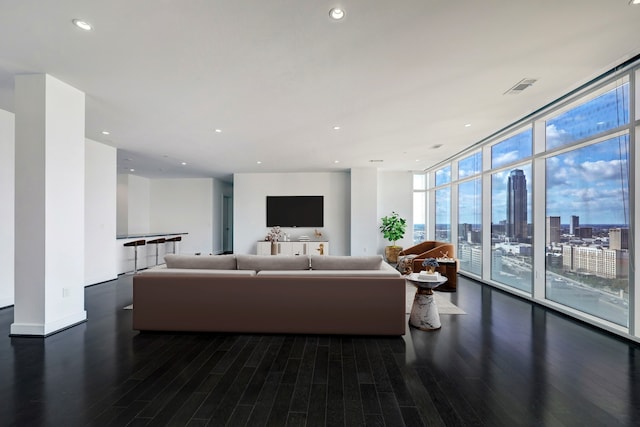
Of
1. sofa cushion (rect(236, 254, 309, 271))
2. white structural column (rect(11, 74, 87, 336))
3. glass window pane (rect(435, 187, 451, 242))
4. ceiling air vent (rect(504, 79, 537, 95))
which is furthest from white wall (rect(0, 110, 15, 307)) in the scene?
glass window pane (rect(435, 187, 451, 242))

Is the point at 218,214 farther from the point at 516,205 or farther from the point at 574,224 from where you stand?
the point at 574,224

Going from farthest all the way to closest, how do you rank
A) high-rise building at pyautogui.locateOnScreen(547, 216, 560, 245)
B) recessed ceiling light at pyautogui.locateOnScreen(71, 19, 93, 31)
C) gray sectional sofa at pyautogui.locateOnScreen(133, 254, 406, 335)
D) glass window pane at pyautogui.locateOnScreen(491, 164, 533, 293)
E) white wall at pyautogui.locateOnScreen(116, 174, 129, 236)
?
white wall at pyautogui.locateOnScreen(116, 174, 129, 236), glass window pane at pyautogui.locateOnScreen(491, 164, 533, 293), high-rise building at pyautogui.locateOnScreen(547, 216, 560, 245), gray sectional sofa at pyautogui.locateOnScreen(133, 254, 406, 335), recessed ceiling light at pyautogui.locateOnScreen(71, 19, 93, 31)

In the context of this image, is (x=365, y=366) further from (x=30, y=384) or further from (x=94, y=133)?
(x=94, y=133)

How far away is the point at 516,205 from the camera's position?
488 centimetres

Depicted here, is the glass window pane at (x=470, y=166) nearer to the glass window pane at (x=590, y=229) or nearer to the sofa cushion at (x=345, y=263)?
the glass window pane at (x=590, y=229)

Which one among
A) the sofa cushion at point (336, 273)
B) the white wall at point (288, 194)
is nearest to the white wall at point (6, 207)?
the sofa cushion at point (336, 273)

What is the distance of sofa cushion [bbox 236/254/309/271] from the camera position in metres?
3.31

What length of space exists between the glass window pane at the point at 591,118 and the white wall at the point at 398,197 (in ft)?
14.7

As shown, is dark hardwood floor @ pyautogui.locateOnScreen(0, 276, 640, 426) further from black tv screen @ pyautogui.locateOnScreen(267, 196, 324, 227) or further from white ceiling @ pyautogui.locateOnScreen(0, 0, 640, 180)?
black tv screen @ pyautogui.locateOnScreen(267, 196, 324, 227)

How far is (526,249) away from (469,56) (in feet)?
11.4

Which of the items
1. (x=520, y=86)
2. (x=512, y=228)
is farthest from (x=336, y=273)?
(x=512, y=228)

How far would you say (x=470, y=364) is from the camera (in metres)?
2.49

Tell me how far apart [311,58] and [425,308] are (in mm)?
2992

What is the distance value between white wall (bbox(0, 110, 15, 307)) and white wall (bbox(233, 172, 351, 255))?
5055 millimetres
